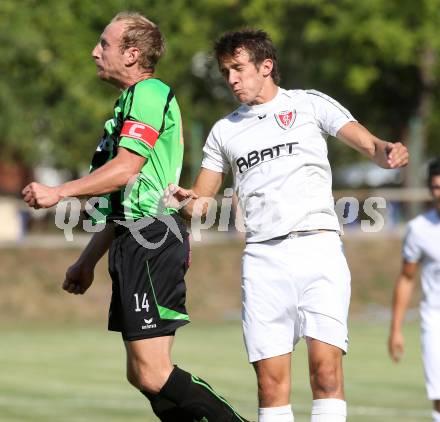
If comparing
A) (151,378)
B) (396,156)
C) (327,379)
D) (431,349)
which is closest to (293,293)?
(327,379)

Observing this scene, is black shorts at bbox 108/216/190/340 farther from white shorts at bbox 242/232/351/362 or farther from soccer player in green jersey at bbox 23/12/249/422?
white shorts at bbox 242/232/351/362

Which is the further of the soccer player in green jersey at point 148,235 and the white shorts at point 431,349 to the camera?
the white shorts at point 431,349

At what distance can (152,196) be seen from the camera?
7297mm

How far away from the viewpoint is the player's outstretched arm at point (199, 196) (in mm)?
7262

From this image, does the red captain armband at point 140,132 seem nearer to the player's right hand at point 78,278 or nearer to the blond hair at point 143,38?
the blond hair at point 143,38

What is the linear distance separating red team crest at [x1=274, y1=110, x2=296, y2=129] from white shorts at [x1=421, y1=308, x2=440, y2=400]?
2.79 m

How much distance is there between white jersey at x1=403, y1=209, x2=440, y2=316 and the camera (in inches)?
384

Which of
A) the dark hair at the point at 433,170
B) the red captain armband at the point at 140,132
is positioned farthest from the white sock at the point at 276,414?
the dark hair at the point at 433,170

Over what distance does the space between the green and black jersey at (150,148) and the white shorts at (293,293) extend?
2.07 feet

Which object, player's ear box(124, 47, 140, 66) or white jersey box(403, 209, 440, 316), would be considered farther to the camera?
white jersey box(403, 209, 440, 316)

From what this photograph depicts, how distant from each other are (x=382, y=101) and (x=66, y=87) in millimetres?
17070

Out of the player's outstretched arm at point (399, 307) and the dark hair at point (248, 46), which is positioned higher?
the dark hair at point (248, 46)

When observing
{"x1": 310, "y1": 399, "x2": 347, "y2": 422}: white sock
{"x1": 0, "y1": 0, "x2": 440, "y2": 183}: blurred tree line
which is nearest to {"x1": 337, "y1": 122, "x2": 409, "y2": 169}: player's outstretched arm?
{"x1": 310, "y1": 399, "x2": 347, "y2": 422}: white sock

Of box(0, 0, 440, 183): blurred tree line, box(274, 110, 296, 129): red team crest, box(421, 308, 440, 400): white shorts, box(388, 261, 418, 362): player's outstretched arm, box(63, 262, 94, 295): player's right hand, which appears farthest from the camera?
box(0, 0, 440, 183): blurred tree line
